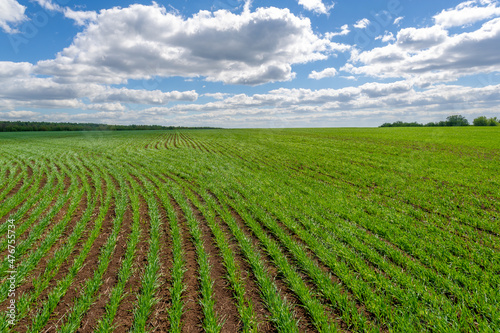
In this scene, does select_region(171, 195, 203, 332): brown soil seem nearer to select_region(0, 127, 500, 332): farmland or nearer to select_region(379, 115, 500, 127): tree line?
select_region(0, 127, 500, 332): farmland

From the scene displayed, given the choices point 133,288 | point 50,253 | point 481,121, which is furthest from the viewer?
point 481,121

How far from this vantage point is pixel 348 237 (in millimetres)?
6605

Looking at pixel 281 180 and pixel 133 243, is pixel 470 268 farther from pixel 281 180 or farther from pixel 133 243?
pixel 281 180

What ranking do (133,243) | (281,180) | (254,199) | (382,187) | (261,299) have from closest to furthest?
(261,299) < (133,243) < (254,199) < (382,187) < (281,180)

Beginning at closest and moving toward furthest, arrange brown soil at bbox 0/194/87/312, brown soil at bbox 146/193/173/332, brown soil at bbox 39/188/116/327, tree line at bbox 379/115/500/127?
brown soil at bbox 146/193/173/332, brown soil at bbox 39/188/116/327, brown soil at bbox 0/194/87/312, tree line at bbox 379/115/500/127

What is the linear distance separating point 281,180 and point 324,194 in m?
3.35

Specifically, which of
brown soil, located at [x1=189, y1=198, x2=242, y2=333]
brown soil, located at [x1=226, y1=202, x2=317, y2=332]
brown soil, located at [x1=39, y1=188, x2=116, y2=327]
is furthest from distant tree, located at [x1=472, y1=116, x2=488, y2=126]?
brown soil, located at [x1=39, y1=188, x2=116, y2=327]

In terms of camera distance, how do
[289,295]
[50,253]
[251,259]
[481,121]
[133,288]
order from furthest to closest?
1. [481,121]
2. [50,253]
3. [251,259]
4. [133,288]
5. [289,295]

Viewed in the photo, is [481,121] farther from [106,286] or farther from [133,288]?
[106,286]

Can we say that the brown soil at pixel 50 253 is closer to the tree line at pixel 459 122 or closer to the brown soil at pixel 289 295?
the brown soil at pixel 289 295

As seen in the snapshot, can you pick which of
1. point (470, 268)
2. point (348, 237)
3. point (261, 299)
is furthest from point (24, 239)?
point (470, 268)

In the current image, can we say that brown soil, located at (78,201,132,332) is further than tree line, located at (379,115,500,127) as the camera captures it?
No

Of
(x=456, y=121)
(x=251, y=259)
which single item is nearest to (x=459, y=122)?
(x=456, y=121)

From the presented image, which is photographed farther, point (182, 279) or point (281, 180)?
point (281, 180)
